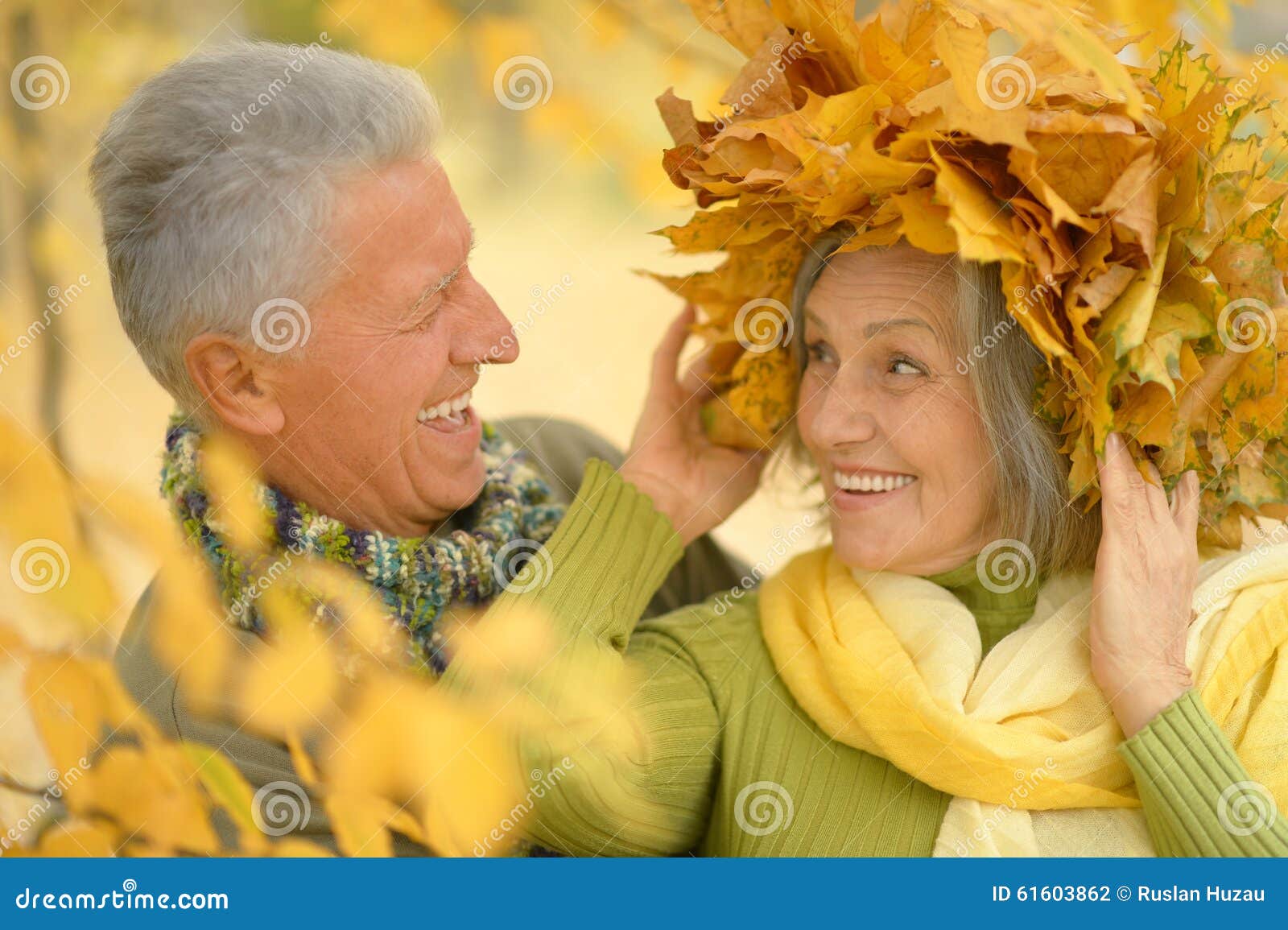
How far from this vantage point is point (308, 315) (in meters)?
1.79

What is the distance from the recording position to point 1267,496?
1.79 metres

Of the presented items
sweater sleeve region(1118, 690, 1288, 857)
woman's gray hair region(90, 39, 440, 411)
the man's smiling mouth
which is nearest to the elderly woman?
sweater sleeve region(1118, 690, 1288, 857)

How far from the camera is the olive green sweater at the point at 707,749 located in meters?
1.72

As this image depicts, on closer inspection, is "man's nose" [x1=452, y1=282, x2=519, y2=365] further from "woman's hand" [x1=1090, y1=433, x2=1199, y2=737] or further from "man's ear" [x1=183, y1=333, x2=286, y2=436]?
"woman's hand" [x1=1090, y1=433, x2=1199, y2=737]

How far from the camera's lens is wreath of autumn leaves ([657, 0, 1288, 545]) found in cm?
157

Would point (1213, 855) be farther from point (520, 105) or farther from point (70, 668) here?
point (520, 105)

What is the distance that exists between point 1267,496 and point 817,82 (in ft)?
2.98

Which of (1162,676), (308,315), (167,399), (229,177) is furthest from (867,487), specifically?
(167,399)

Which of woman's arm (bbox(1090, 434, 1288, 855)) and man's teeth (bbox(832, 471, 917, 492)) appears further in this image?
man's teeth (bbox(832, 471, 917, 492))

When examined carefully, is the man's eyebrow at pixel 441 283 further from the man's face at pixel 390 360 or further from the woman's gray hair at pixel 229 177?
the woman's gray hair at pixel 229 177

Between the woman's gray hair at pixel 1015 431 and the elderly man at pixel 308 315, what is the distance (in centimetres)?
66

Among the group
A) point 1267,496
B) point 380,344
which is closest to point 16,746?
point 380,344

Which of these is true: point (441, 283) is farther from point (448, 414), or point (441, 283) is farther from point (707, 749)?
point (707, 749)

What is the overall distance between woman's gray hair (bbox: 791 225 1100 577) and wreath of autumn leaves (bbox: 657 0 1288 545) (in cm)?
5
